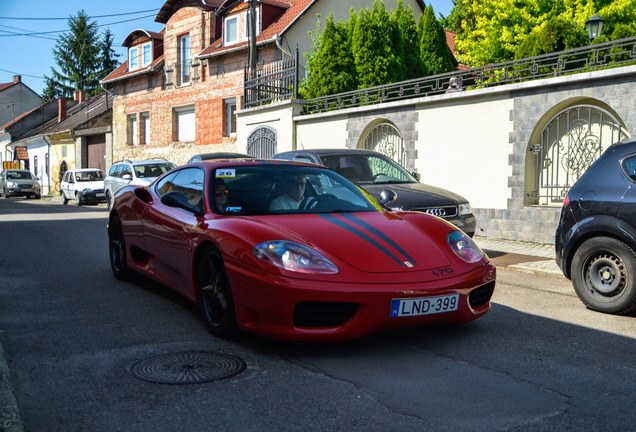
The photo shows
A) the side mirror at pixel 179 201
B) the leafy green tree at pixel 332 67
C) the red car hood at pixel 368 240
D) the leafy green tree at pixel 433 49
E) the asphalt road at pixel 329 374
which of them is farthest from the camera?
the leafy green tree at pixel 433 49

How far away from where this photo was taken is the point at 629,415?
3.29m

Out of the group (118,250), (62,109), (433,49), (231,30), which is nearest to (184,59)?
(231,30)

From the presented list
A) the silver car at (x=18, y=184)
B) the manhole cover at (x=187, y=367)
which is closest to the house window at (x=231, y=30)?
the silver car at (x=18, y=184)

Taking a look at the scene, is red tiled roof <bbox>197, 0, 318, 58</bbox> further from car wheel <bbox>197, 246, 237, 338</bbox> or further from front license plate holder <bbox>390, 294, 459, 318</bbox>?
front license plate holder <bbox>390, 294, 459, 318</bbox>

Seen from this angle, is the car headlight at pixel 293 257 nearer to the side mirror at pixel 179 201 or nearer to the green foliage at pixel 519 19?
the side mirror at pixel 179 201

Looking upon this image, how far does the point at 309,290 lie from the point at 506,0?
79.0 feet

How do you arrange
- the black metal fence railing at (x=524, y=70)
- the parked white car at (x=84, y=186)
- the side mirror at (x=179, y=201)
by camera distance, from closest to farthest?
the side mirror at (x=179, y=201), the black metal fence railing at (x=524, y=70), the parked white car at (x=84, y=186)

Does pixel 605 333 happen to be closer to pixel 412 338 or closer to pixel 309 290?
pixel 412 338

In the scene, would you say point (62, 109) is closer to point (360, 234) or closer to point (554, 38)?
point (554, 38)

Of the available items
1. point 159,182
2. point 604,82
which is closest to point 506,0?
point 604,82

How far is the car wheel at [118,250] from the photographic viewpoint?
7.06 m

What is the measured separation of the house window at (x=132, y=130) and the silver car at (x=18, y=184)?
6.21m

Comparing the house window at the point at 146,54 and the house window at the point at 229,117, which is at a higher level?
the house window at the point at 146,54

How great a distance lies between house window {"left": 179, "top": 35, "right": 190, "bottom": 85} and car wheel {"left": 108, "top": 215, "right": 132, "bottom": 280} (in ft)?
82.6
